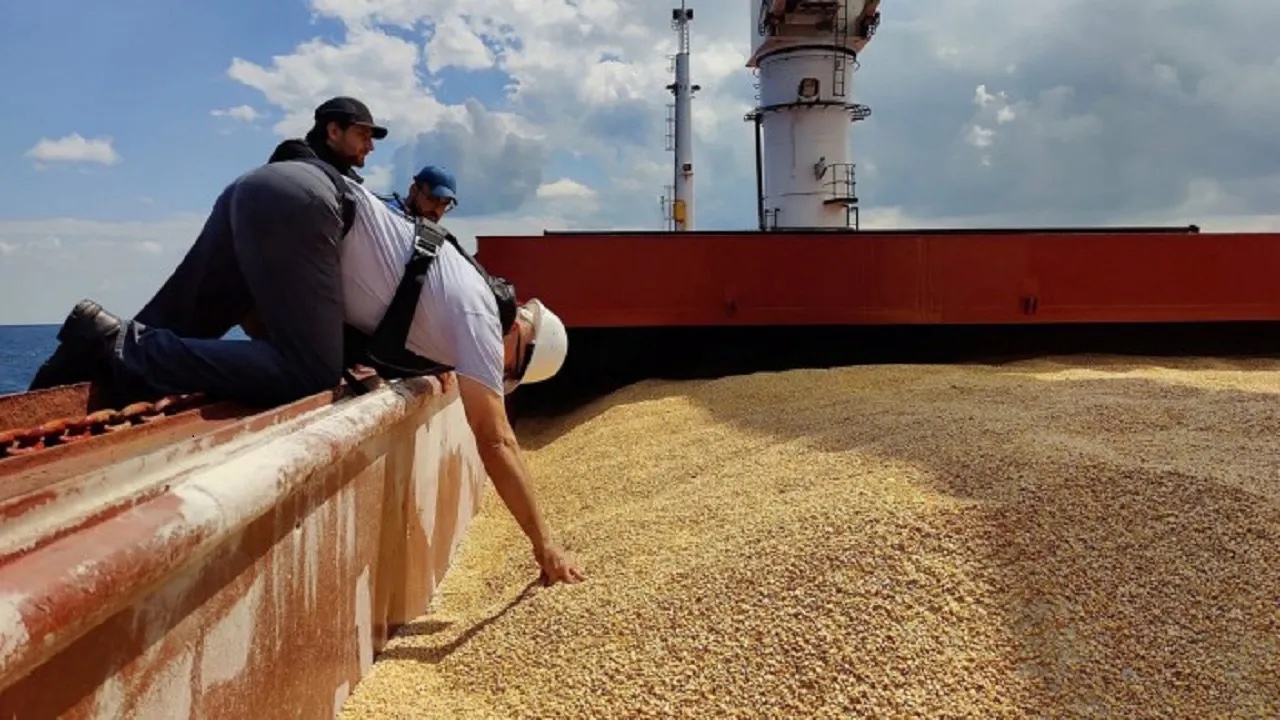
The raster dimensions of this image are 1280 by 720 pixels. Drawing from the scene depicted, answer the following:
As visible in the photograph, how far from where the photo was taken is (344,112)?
249 cm

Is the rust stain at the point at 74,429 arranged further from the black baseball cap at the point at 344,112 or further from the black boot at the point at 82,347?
the black baseball cap at the point at 344,112

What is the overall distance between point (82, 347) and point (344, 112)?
2.87 feet

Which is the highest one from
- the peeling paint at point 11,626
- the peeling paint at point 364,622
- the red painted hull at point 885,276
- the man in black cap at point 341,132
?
the man in black cap at point 341,132

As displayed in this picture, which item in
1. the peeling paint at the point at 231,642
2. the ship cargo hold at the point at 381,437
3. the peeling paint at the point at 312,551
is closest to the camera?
the ship cargo hold at the point at 381,437

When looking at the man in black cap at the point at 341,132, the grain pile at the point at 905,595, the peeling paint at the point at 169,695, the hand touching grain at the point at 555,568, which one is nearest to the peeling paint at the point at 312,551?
the grain pile at the point at 905,595

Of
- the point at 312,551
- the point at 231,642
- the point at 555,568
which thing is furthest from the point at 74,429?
the point at 555,568

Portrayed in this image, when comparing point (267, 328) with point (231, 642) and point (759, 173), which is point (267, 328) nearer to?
point (231, 642)

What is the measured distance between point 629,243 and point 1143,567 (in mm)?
4222

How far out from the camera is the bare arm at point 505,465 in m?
2.38

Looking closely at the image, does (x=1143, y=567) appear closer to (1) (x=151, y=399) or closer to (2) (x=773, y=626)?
(2) (x=773, y=626)

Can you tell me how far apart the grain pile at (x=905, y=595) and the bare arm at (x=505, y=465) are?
0.32ft

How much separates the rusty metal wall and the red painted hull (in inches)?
136

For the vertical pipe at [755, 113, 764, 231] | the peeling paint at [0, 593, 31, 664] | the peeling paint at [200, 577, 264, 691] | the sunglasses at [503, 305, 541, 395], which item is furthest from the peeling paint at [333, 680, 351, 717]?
the vertical pipe at [755, 113, 764, 231]

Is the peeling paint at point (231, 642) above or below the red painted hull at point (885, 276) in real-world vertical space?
below
